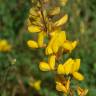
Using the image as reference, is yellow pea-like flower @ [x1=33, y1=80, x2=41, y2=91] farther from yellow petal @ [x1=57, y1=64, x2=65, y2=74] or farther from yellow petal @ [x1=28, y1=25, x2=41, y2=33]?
yellow petal @ [x1=57, y1=64, x2=65, y2=74]

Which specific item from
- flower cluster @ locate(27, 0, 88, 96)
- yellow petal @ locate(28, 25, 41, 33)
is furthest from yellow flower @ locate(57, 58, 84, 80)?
yellow petal @ locate(28, 25, 41, 33)

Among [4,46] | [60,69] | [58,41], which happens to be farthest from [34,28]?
[4,46]

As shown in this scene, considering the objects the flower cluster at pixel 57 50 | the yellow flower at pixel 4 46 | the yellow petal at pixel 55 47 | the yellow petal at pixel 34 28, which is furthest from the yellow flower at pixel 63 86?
the yellow flower at pixel 4 46

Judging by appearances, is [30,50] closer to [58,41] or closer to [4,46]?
[4,46]

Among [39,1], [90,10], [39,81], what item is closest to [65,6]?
[90,10]

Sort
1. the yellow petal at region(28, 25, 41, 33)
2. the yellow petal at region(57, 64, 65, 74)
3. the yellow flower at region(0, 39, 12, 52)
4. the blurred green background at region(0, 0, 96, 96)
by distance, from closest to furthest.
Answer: the yellow petal at region(57, 64, 65, 74) < the yellow petal at region(28, 25, 41, 33) < the blurred green background at region(0, 0, 96, 96) < the yellow flower at region(0, 39, 12, 52)

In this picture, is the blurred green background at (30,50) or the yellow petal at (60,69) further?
the blurred green background at (30,50)

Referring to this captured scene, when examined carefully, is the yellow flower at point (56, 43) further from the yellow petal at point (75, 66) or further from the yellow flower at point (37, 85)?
the yellow flower at point (37, 85)

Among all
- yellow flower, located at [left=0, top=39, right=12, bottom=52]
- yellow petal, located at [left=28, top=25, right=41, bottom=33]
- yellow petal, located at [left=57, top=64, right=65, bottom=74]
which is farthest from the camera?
yellow flower, located at [left=0, top=39, right=12, bottom=52]

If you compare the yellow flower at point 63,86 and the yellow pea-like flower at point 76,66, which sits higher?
the yellow pea-like flower at point 76,66
